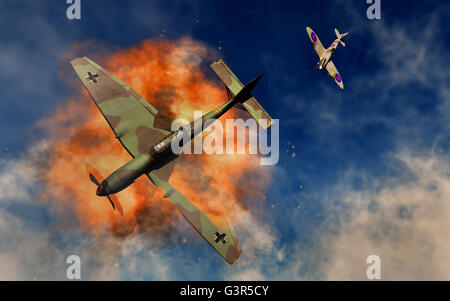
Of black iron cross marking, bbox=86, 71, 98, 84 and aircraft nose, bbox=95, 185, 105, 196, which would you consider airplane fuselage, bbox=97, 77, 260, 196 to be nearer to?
aircraft nose, bbox=95, 185, 105, 196

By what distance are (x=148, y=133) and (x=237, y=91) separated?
9.46 metres

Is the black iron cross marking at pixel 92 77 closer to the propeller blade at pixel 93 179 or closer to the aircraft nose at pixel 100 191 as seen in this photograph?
the propeller blade at pixel 93 179

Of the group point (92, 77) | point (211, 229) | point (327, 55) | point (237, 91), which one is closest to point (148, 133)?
point (92, 77)

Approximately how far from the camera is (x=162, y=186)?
2142 cm

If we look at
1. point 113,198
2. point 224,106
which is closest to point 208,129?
point 224,106

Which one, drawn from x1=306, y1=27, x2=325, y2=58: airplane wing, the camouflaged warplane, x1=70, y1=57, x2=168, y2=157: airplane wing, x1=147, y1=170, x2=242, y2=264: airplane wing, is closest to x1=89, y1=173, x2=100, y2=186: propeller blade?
the camouflaged warplane

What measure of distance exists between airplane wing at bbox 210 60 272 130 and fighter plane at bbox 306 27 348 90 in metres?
12.0

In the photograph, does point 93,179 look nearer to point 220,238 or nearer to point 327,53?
point 220,238

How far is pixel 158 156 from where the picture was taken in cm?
2119

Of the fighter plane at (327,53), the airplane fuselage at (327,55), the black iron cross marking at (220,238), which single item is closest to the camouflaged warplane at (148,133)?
the black iron cross marking at (220,238)

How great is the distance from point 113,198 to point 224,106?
12968 mm

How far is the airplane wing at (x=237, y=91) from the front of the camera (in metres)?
22.5

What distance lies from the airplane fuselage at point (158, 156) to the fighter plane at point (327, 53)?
45.8 feet

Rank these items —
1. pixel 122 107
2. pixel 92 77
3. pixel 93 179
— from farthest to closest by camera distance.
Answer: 1. pixel 92 77
2. pixel 122 107
3. pixel 93 179
